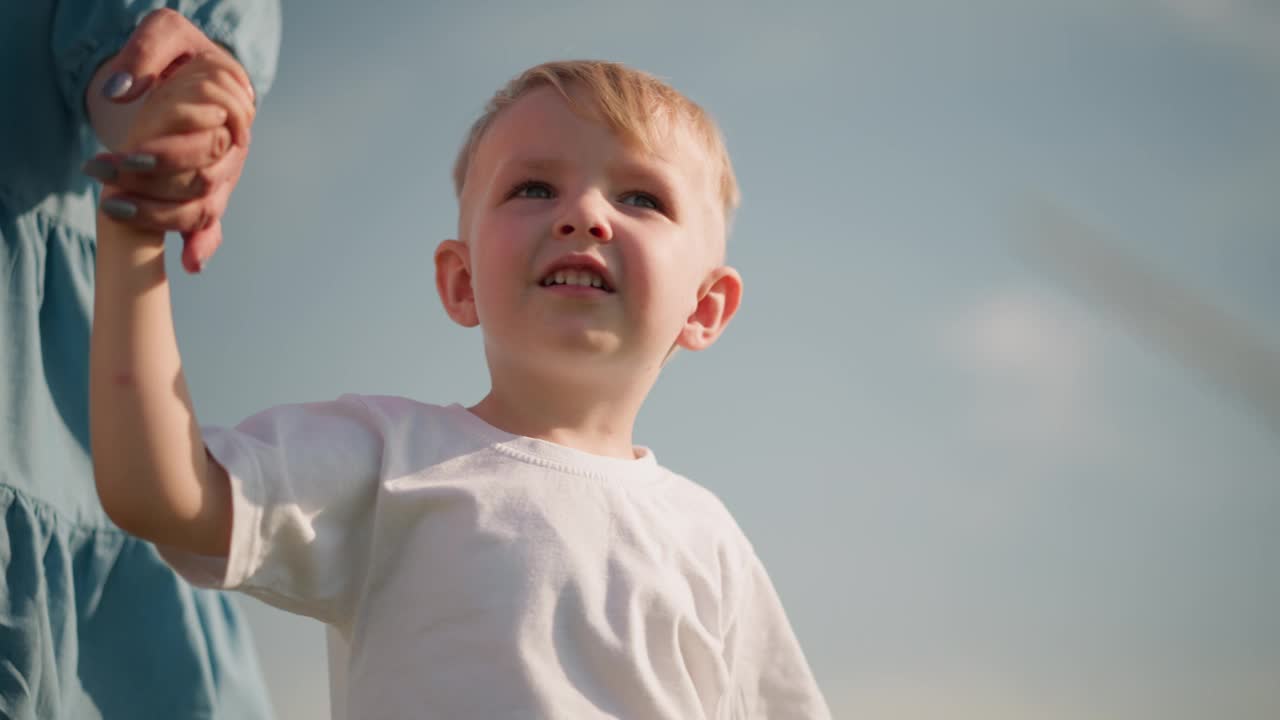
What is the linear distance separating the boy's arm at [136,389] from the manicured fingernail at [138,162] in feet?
0.21

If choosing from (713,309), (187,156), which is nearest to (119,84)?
(187,156)

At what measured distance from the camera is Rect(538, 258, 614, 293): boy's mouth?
1.45m

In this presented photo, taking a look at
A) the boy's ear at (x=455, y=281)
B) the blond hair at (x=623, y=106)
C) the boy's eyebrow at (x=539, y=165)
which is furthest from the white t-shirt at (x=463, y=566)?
the blond hair at (x=623, y=106)

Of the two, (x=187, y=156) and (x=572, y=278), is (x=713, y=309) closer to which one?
(x=572, y=278)

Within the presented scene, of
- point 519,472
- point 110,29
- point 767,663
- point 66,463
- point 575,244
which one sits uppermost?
point 110,29

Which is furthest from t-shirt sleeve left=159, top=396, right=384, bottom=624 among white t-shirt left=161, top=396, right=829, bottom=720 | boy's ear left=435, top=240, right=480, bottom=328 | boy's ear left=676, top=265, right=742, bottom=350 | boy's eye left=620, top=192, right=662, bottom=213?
boy's ear left=676, top=265, right=742, bottom=350

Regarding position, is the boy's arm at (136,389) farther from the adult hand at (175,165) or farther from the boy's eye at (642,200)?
the boy's eye at (642,200)

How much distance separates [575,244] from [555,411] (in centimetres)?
22

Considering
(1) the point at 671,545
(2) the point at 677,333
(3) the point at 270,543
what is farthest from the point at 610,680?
(2) the point at 677,333

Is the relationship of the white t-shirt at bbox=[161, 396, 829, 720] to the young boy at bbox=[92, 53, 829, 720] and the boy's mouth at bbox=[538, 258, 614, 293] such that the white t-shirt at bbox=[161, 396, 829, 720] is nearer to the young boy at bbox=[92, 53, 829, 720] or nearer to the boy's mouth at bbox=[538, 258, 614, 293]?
the young boy at bbox=[92, 53, 829, 720]

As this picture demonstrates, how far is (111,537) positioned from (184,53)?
607 mm

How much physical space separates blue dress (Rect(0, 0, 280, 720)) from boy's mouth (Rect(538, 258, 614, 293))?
521 mm

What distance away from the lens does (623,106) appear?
157cm

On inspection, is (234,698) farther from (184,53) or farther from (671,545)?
(184,53)
